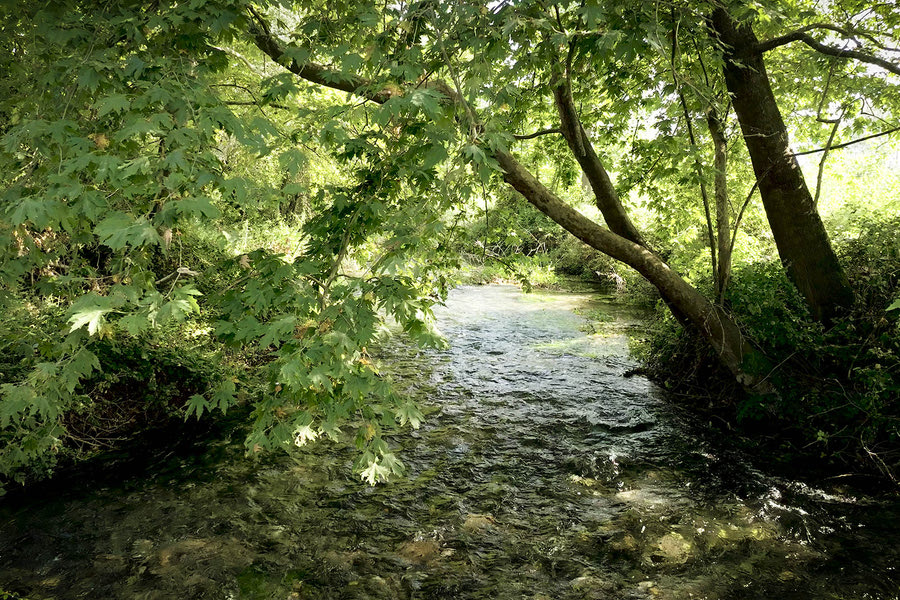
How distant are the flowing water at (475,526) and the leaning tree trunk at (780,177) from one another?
231 centimetres

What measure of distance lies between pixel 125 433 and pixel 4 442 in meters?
1.30

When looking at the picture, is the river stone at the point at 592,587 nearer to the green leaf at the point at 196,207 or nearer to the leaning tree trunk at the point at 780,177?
the green leaf at the point at 196,207

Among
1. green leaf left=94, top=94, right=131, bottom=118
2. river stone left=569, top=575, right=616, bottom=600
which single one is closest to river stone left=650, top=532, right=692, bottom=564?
river stone left=569, top=575, right=616, bottom=600

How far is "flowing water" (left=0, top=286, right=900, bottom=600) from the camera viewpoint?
3.89 m

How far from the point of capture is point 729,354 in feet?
21.7

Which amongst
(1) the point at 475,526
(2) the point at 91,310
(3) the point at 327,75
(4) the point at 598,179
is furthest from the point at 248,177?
(4) the point at 598,179

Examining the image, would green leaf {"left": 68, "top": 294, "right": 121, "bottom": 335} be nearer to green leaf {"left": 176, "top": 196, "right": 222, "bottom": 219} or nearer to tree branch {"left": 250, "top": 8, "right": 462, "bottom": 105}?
green leaf {"left": 176, "top": 196, "right": 222, "bottom": 219}

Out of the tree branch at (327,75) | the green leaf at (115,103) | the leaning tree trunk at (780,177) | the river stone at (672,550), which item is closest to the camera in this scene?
the green leaf at (115,103)

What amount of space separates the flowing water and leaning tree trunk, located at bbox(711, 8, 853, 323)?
2305 mm

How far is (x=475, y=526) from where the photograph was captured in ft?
15.3

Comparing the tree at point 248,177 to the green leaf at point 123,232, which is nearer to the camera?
the green leaf at point 123,232

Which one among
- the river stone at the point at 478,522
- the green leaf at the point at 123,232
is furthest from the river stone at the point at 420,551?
the green leaf at the point at 123,232

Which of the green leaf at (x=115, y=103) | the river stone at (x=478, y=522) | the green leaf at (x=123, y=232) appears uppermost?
the green leaf at (x=115, y=103)

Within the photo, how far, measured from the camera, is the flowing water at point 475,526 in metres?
3.89
